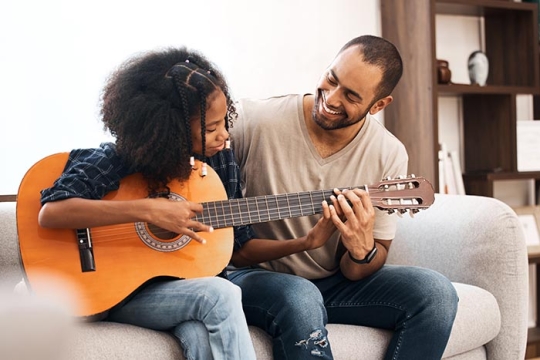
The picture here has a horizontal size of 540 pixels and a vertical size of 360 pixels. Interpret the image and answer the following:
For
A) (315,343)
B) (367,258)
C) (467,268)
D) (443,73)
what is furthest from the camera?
(443,73)

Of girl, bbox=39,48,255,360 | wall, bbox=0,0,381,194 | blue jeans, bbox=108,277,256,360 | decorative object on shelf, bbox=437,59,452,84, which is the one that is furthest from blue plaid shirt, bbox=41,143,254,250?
decorative object on shelf, bbox=437,59,452,84

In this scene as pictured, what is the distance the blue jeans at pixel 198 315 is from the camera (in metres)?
1.28

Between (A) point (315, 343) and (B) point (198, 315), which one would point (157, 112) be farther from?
(A) point (315, 343)

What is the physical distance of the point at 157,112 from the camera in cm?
143

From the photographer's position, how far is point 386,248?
1.75 meters

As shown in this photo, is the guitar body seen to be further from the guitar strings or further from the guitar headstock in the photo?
the guitar headstock

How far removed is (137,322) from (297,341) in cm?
33

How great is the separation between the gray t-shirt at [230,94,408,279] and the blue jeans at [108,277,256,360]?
1.38 ft

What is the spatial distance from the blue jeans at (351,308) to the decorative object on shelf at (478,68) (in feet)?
5.09

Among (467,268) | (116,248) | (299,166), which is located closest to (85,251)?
(116,248)

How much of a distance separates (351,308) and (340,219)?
0.23m

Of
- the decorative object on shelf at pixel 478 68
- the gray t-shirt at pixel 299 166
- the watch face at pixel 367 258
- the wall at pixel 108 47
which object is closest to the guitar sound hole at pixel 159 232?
the gray t-shirt at pixel 299 166

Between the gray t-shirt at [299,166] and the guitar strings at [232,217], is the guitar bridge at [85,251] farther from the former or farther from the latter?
the gray t-shirt at [299,166]

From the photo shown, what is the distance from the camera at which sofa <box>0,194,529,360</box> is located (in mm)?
1615
